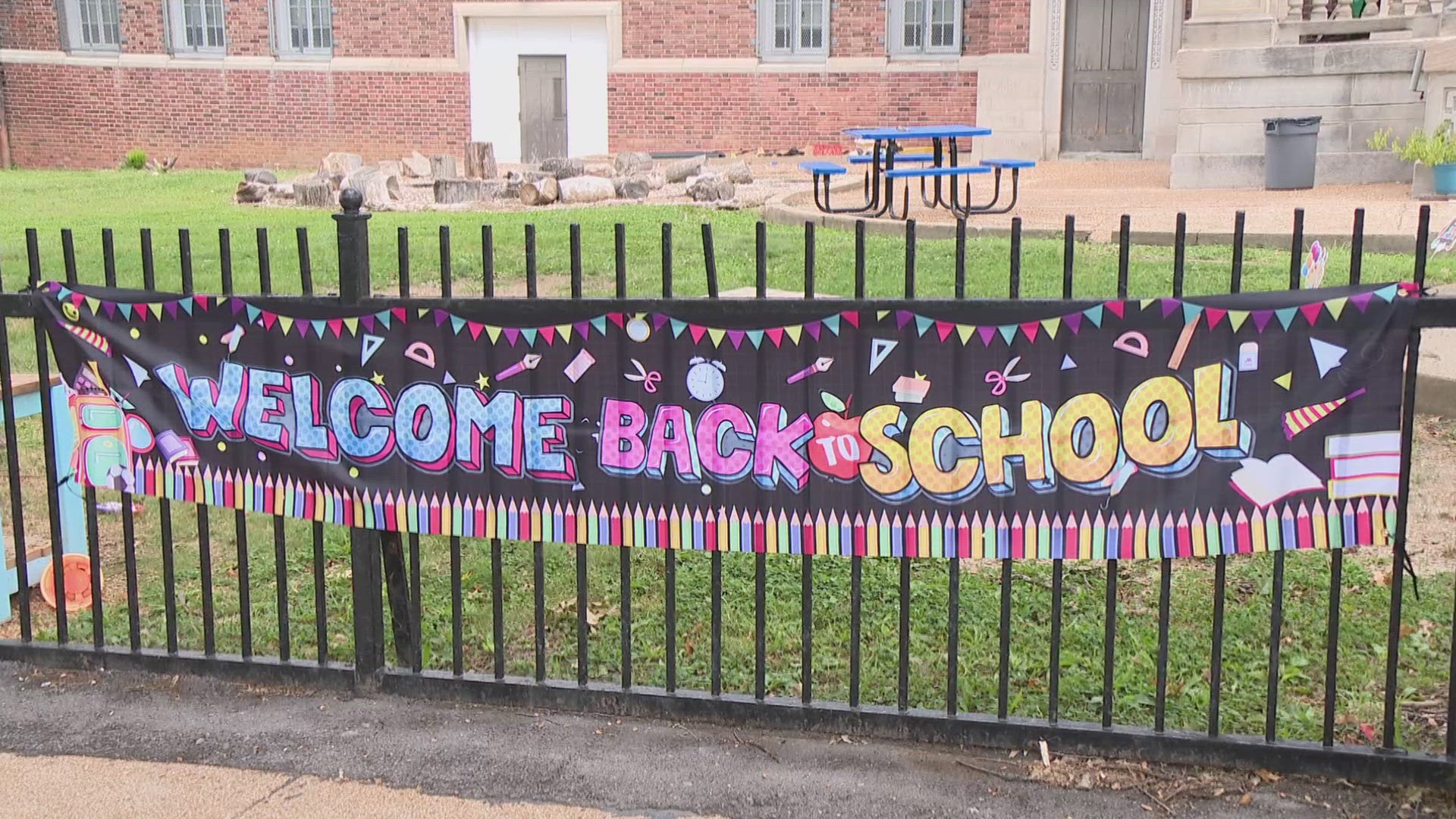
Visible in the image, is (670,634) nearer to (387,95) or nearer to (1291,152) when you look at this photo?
(1291,152)

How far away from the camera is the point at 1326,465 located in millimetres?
3467

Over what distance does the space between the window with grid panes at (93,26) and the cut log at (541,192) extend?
14.2 meters

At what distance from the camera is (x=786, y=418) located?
3666 mm

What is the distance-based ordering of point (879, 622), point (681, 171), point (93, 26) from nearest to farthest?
point (879, 622), point (681, 171), point (93, 26)

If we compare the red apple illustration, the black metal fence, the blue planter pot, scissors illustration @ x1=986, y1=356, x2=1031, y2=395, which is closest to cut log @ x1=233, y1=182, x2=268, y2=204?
the blue planter pot

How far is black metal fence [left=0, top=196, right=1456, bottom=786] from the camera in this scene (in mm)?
3557

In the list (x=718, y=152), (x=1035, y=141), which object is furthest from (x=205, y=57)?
(x=1035, y=141)

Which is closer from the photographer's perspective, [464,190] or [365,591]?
[365,591]

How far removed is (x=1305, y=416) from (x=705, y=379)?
148 centimetres

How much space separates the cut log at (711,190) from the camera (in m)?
16.5

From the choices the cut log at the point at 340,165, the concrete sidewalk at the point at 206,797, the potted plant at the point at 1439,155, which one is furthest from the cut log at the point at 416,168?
the concrete sidewalk at the point at 206,797

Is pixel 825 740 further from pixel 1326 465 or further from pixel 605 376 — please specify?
pixel 1326 465

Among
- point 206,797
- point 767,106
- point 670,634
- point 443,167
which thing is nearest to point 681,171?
point 443,167

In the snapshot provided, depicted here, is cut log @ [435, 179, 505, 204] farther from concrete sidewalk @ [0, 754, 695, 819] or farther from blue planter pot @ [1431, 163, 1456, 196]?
concrete sidewalk @ [0, 754, 695, 819]
